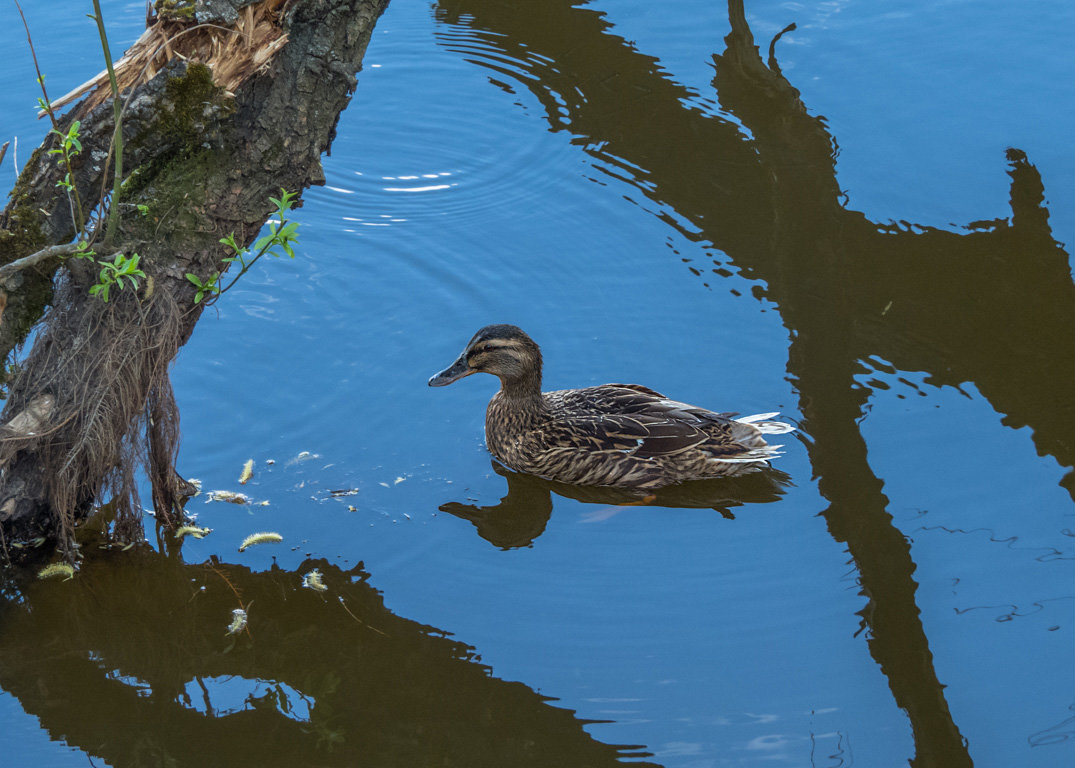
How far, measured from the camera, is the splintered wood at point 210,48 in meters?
4.54

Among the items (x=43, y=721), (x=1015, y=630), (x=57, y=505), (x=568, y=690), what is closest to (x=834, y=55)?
(x=1015, y=630)

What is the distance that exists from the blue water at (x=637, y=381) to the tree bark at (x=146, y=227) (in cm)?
86

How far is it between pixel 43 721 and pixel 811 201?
241 inches

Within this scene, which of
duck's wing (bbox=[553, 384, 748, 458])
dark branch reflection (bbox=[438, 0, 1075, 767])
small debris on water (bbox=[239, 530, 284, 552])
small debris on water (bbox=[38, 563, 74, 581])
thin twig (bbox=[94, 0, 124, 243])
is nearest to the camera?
thin twig (bbox=[94, 0, 124, 243])

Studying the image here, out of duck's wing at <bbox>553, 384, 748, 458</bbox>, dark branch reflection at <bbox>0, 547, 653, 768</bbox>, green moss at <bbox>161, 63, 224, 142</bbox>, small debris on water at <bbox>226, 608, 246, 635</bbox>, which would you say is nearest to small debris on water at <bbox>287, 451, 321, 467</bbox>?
dark branch reflection at <bbox>0, 547, 653, 768</bbox>

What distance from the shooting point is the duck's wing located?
6.11 m

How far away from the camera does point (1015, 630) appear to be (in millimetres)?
5016

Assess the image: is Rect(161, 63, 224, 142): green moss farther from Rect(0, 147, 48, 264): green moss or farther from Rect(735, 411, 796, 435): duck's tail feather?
Rect(735, 411, 796, 435): duck's tail feather

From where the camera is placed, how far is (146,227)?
477cm

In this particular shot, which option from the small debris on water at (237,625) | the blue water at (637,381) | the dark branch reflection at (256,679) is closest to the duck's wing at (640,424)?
the blue water at (637,381)

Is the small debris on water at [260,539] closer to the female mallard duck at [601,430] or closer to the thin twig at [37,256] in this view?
the female mallard duck at [601,430]

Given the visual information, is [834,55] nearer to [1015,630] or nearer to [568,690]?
[1015,630]

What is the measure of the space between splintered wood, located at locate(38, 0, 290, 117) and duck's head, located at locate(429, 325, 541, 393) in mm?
2099

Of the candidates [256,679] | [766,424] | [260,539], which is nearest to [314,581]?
[260,539]
